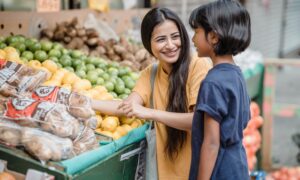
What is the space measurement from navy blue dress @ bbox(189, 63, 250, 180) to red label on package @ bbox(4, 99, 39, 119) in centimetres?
87

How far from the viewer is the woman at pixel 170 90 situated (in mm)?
2527

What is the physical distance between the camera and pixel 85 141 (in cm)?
231

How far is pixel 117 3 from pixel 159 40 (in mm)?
3747

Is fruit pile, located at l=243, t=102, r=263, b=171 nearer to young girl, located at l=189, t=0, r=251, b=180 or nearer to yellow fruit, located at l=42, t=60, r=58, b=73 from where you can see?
yellow fruit, located at l=42, t=60, r=58, b=73

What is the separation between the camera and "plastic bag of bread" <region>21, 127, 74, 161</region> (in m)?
2.03

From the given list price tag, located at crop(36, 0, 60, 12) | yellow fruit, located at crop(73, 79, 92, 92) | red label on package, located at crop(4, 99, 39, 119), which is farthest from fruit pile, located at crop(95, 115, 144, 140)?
price tag, located at crop(36, 0, 60, 12)

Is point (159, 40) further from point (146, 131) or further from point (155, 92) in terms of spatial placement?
point (146, 131)

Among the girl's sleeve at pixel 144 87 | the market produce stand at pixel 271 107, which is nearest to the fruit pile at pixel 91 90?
the girl's sleeve at pixel 144 87

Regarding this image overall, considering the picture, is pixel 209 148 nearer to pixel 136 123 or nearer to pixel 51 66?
pixel 136 123

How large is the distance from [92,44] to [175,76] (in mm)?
2247

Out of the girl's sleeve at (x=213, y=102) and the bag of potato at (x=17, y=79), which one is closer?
the girl's sleeve at (x=213, y=102)

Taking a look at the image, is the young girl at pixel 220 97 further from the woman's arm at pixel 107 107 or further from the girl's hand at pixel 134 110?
the woman's arm at pixel 107 107

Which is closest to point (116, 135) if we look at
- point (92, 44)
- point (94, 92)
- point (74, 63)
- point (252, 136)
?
point (94, 92)

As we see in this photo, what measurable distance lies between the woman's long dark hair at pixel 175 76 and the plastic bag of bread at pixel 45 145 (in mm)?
727
